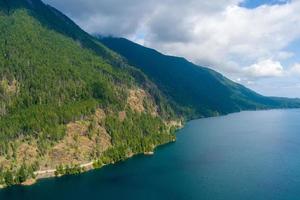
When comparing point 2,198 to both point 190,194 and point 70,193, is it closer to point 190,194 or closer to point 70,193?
point 70,193

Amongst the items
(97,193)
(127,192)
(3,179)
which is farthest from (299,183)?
(3,179)

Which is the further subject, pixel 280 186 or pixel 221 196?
pixel 280 186

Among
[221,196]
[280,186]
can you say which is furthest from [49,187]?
[280,186]

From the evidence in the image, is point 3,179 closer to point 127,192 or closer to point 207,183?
point 127,192

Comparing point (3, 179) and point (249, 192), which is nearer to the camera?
point (249, 192)

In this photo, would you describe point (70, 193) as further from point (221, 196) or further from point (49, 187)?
point (221, 196)

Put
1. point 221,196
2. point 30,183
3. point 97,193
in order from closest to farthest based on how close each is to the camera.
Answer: point 221,196 → point 97,193 → point 30,183

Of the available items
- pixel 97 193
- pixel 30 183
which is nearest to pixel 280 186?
pixel 97 193

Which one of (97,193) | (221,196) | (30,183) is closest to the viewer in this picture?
(221,196)
